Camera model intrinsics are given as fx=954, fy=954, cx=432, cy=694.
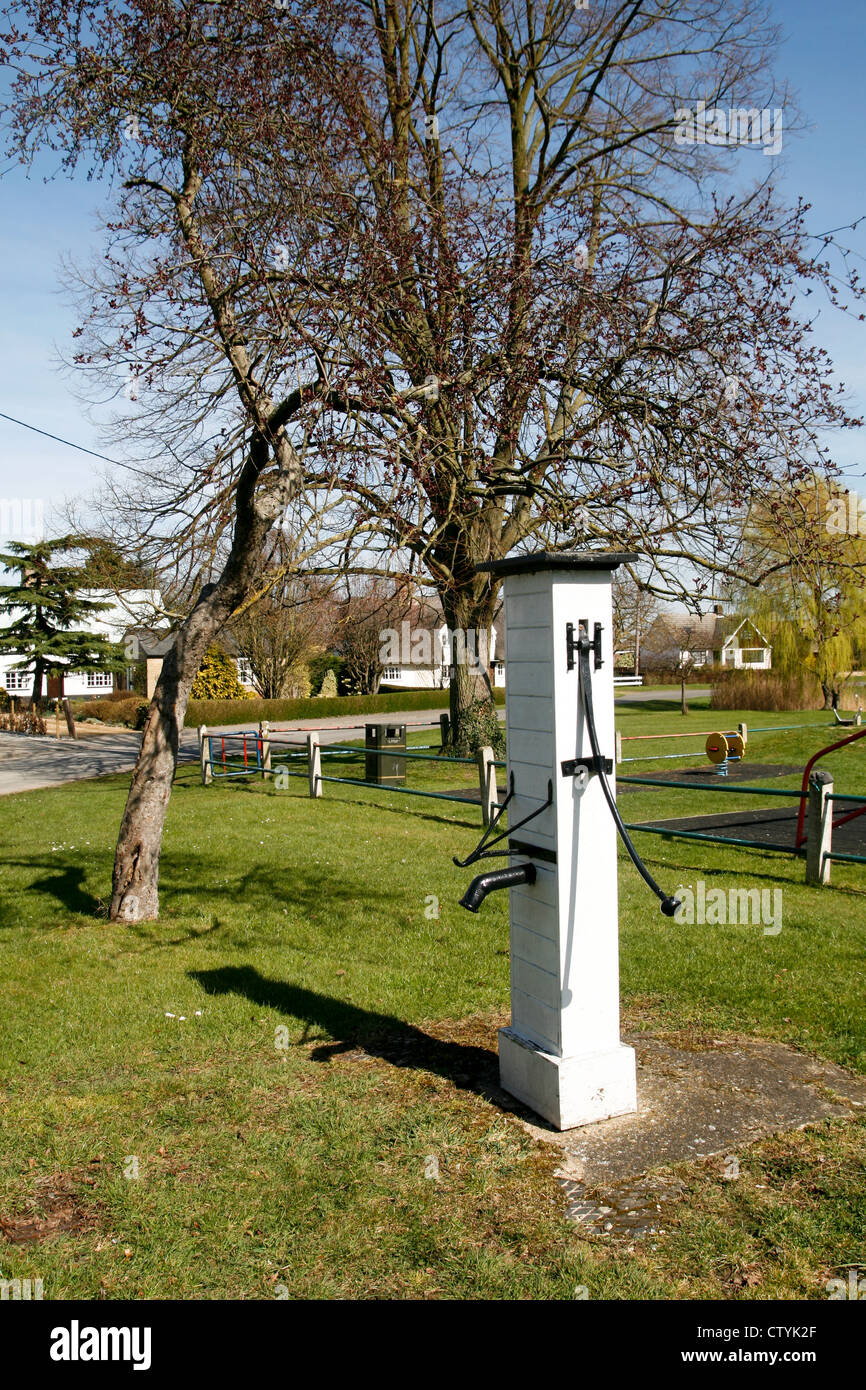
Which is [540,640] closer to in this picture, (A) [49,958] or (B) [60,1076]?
(B) [60,1076]

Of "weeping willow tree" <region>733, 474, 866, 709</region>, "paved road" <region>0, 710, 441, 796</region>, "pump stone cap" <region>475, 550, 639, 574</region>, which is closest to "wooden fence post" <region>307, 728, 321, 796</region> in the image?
"paved road" <region>0, 710, 441, 796</region>

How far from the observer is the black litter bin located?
55.8 ft

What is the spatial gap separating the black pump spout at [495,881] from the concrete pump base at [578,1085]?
0.75 m

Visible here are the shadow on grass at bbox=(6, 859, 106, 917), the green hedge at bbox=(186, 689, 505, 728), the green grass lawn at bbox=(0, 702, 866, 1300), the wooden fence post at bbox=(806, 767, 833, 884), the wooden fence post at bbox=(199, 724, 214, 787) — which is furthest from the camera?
the green hedge at bbox=(186, 689, 505, 728)

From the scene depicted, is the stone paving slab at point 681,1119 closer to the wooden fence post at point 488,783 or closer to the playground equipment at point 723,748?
the wooden fence post at point 488,783

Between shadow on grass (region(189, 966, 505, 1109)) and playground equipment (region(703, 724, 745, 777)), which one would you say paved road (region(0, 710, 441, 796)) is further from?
shadow on grass (region(189, 966, 505, 1109))

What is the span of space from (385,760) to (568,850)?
13.3 m

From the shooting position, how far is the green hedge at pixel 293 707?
35500 millimetres

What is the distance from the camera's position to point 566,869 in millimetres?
4051

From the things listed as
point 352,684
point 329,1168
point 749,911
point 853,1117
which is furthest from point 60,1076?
point 352,684

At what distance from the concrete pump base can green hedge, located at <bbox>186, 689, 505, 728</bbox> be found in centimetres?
3047

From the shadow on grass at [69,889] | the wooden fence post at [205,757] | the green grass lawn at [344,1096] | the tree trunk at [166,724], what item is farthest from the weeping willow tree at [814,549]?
the wooden fence post at [205,757]

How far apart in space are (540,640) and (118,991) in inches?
150

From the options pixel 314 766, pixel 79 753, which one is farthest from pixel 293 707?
pixel 314 766
